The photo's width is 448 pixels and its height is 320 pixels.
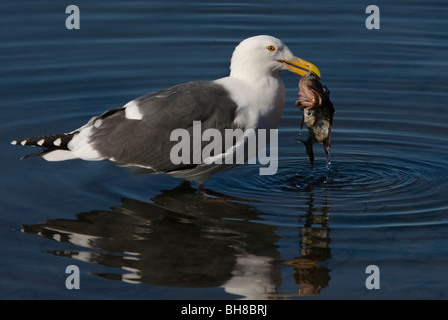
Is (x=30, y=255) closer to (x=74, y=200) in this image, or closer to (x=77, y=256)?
(x=77, y=256)

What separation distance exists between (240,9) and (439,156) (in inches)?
211

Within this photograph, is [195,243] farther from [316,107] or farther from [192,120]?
[316,107]

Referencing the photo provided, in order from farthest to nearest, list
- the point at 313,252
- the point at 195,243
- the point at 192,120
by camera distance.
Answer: the point at 192,120 → the point at 195,243 → the point at 313,252

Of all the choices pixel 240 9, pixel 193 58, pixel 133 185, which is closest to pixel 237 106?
pixel 133 185

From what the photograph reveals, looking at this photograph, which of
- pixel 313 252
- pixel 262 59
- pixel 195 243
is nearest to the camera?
pixel 313 252

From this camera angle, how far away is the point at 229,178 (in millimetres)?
9094

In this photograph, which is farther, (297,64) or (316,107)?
(297,64)

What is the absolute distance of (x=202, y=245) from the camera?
7633 millimetres

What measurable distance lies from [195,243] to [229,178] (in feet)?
5.07

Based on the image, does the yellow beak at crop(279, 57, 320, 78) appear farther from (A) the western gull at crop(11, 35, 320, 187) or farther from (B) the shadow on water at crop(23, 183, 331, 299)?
(B) the shadow on water at crop(23, 183, 331, 299)

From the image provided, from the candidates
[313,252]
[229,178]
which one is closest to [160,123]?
[229,178]

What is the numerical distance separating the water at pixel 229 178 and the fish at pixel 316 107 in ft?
1.84

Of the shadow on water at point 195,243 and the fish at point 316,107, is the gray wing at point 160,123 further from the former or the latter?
the fish at point 316,107

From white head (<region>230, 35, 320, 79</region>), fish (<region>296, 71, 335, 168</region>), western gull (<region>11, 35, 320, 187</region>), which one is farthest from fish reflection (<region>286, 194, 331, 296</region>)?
white head (<region>230, 35, 320, 79</region>)
